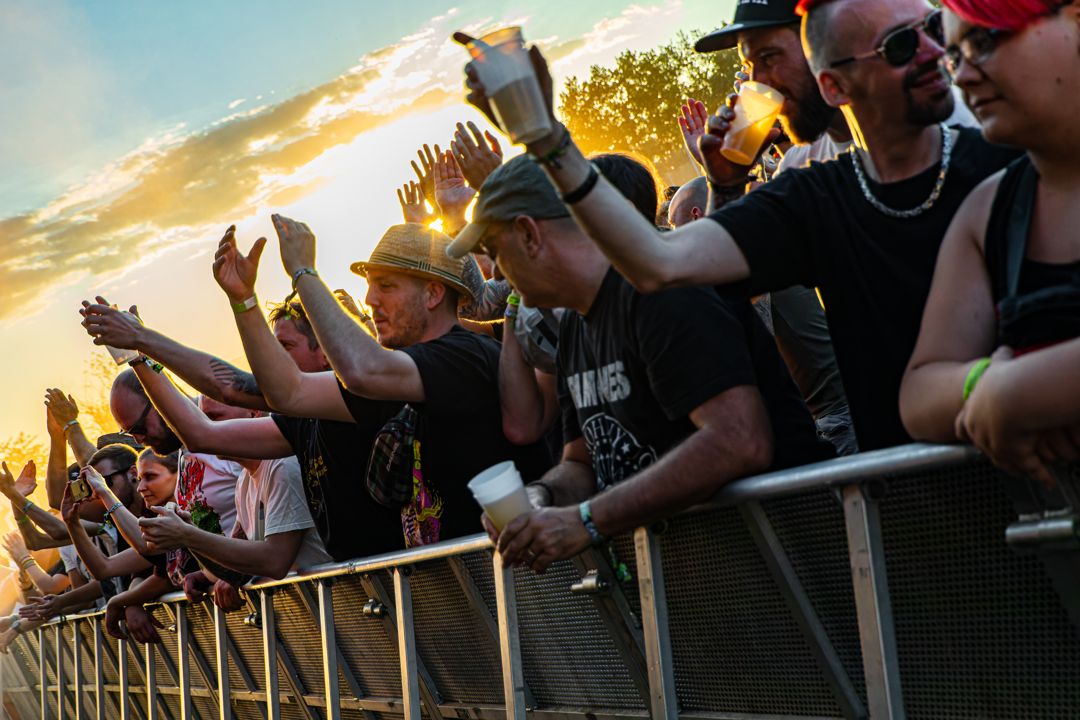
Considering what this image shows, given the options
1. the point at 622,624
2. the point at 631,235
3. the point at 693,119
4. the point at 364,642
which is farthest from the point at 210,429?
the point at 631,235

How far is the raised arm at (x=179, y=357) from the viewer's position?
5984mm

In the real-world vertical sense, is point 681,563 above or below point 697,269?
below

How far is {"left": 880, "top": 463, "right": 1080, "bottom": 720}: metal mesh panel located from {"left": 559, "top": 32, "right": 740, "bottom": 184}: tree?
41.2 meters

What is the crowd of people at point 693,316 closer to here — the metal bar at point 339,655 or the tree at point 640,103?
the metal bar at point 339,655

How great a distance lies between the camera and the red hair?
7.97ft

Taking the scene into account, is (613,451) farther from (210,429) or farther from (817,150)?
(210,429)

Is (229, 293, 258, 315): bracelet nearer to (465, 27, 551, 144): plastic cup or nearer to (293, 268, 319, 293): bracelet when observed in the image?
(293, 268, 319, 293): bracelet

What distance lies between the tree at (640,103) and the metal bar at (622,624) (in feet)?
133

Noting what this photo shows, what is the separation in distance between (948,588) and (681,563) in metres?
0.87

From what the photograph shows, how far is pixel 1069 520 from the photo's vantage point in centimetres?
240

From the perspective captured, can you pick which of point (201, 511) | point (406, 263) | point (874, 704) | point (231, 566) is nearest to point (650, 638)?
point (874, 704)

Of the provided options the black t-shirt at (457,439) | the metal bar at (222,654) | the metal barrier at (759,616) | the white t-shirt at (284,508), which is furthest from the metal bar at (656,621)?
the metal bar at (222,654)

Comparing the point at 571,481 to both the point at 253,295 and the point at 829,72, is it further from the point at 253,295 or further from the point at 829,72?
the point at 253,295

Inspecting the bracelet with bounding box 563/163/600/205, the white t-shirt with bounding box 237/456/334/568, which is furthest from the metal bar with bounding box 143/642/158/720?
the bracelet with bounding box 563/163/600/205
